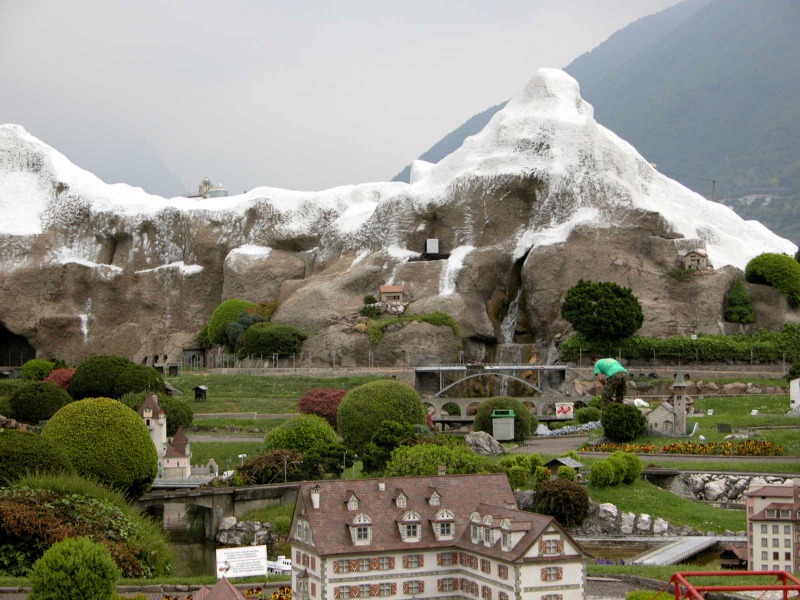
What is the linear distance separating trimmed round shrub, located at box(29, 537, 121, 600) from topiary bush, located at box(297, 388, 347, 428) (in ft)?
118

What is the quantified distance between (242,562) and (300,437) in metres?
18.3

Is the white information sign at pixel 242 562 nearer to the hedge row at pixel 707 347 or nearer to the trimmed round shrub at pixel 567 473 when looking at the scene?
the trimmed round shrub at pixel 567 473

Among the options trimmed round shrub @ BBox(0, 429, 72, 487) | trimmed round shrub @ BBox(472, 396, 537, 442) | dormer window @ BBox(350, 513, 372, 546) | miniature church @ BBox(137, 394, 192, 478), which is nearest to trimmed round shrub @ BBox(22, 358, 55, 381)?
miniature church @ BBox(137, 394, 192, 478)

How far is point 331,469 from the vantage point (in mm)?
58500

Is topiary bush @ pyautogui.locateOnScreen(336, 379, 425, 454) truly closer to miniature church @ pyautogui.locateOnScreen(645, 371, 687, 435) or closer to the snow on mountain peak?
miniature church @ pyautogui.locateOnScreen(645, 371, 687, 435)

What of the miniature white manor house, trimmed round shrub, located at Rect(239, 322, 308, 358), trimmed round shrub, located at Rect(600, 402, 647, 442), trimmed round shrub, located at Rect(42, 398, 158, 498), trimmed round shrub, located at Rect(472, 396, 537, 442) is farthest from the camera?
trimmed round shrub, located at Rect(239, 322, 308, 358)

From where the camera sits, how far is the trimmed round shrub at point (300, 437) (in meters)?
60.4

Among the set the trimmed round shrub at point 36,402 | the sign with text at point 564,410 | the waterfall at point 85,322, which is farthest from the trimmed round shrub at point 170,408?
the waterfall at point 85,322

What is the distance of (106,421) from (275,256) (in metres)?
56.8

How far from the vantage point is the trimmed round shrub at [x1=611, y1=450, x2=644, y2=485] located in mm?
54500

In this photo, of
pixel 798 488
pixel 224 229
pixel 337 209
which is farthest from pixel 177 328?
pixel 798 488

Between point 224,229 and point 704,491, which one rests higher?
point 224,229

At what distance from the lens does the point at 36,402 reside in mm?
69688

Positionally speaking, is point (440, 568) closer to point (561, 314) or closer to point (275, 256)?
point (561, 314)
